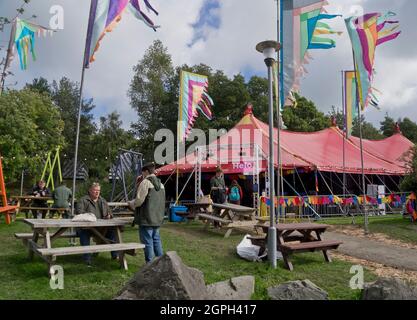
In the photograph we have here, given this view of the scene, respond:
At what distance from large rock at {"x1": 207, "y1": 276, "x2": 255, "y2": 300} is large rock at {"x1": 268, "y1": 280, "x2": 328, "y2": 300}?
0.86 feet

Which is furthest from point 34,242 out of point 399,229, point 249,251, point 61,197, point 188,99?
point 399,229

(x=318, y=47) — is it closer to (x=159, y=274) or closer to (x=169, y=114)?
(x=159, y=274)

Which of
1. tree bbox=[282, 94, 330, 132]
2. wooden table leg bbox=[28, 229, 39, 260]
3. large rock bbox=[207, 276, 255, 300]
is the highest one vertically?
tree bbox=[282, 94, 330, 132]

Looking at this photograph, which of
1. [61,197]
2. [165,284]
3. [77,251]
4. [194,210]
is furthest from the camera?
[194,210]

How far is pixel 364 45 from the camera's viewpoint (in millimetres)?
10008

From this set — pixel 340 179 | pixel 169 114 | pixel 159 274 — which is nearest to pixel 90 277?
pixel 159 274

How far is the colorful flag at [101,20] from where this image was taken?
21.8 feet

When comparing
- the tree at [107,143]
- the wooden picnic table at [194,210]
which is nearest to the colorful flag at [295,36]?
the wooden picnic table at [194,210]

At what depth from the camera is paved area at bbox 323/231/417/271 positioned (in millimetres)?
6453

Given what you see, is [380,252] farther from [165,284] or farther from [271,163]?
[165,284]

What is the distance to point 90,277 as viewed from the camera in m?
4.96

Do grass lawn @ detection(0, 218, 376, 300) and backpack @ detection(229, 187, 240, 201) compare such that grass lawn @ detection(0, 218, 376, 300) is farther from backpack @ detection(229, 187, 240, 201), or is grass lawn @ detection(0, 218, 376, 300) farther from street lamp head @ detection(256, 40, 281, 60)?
backpack @ detection(229, 187, 240, 201)

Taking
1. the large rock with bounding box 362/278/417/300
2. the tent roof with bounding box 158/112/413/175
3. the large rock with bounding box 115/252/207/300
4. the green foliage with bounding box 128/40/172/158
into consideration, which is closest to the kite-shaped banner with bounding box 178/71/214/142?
the tent roof with bounding box 158/112/413/175

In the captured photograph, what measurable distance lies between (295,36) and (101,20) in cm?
420
